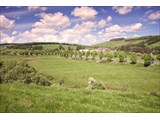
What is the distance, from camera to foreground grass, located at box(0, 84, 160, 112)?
8.38 metres

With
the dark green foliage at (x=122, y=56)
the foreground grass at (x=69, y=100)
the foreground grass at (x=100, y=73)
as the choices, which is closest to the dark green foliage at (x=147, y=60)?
the foreground grass at (x=100, y=73)

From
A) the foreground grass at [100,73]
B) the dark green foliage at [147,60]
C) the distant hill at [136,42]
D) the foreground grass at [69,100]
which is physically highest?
the distant hill at [136,42]

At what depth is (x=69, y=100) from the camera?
9070 millimetres

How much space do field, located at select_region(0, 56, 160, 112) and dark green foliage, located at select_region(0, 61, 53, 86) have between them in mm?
362

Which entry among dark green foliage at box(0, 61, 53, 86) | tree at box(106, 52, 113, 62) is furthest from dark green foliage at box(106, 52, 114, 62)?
dark green foliage at box(0, 61, 53, 86)

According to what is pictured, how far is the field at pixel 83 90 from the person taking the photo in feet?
28.2

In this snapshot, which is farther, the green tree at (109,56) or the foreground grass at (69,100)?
the green tree at (109,56)

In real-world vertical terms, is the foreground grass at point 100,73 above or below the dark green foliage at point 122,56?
below

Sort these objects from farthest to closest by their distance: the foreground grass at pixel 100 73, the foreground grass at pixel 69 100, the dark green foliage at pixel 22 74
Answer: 1. the foreground grass at pixel 100 73
2. the dark green foliage at pixel 22 74
3. the foreground grass at pixel 69 100

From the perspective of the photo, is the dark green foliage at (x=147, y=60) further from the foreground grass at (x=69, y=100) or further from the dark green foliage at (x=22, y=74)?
the dark green foliage at (x=22, y=74)

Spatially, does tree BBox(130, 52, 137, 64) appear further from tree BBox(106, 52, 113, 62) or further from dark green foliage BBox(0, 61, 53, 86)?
dark green foliage BBox(0, 61, 53, 86)

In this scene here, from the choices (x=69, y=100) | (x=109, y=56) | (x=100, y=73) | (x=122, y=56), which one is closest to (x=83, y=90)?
(x=69, y=100)

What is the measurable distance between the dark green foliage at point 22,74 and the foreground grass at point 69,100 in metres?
1.87

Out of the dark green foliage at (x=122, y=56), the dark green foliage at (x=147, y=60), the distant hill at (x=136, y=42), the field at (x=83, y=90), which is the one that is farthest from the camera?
the dark green foliage at (x=122, y=56)
